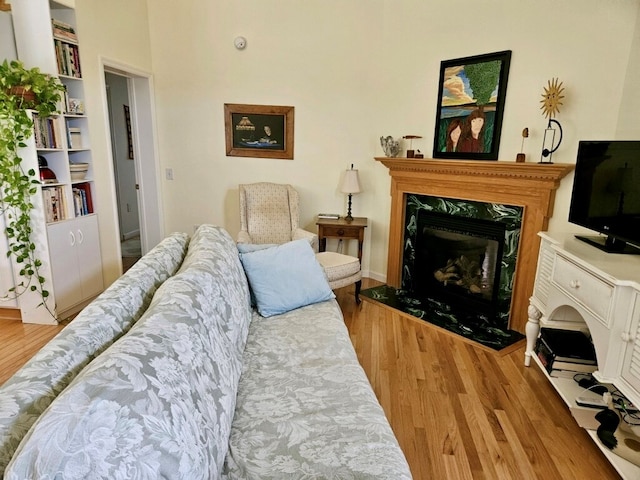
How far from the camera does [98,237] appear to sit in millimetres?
3367

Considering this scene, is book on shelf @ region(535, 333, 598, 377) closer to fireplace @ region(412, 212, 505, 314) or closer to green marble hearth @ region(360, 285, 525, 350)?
green marble hearth @ region(360, 285, 525, 350)

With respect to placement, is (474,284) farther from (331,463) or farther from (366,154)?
(331,463)

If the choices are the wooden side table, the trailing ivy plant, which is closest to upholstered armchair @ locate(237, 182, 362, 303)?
the wooden side table

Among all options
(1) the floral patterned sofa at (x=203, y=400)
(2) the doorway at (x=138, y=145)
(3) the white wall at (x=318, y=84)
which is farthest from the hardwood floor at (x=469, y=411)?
(2) the doorway at (x=138, y=145)

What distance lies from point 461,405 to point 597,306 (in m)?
0.86

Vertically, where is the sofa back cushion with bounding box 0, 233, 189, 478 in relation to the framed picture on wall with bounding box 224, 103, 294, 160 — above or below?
below

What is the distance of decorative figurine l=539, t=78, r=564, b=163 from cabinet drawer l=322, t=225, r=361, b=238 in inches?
65.1

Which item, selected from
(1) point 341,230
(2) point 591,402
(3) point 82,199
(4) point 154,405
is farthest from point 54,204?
(2) point 591,402

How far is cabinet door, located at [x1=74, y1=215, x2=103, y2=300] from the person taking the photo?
10.4 ft

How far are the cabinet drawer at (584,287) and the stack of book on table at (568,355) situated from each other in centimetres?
35

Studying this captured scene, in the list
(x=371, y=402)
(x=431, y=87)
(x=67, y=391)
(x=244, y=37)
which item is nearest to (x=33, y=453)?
(x=67, y=391)

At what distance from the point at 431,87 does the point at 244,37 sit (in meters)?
1.92

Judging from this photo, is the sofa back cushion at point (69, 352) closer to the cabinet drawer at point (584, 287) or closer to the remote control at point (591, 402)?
the cabinet drawer at point (584, 287)

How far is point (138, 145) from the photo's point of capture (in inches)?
167
